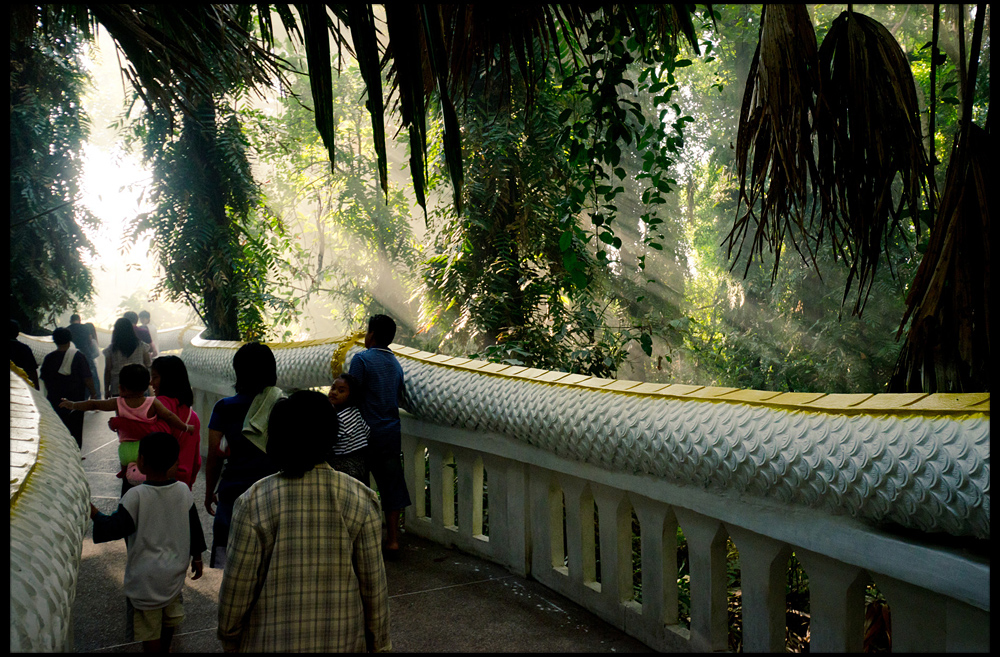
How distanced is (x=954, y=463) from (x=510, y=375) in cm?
199

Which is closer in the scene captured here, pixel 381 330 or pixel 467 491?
pixel 467 491

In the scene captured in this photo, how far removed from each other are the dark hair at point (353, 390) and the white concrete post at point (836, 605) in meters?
2.53

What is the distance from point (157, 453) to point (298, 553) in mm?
1100

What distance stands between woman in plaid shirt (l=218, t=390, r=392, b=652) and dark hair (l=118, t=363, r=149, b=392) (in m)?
1.84

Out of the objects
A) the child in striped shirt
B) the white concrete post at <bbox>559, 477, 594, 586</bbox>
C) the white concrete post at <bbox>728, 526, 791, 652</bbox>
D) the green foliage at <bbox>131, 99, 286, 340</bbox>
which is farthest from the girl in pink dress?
the green foliage at <bbox>131, 99, 286, 340</bbox>

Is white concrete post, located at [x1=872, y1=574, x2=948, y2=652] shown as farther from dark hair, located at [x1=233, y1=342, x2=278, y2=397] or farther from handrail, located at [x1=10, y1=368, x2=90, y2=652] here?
dark hair, located at [x1=233, y1=342, x2=278, y2=397]

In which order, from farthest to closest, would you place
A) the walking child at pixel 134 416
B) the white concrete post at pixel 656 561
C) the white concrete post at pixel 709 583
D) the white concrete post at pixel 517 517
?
the walking child at pixel 134 416, the white concrete post at pixel 517 517, the white concrete post at pixel 656 561, the white concrete post at pixel 709 583

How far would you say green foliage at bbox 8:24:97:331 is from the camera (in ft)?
32.1

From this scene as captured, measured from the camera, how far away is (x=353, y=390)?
12.5ft

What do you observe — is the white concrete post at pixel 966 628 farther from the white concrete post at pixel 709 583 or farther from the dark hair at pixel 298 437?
the dark hair at pixel 298 437

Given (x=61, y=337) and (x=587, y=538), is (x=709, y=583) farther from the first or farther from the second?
(x=61, y=337)

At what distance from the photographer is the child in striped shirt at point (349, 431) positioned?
3704 mm

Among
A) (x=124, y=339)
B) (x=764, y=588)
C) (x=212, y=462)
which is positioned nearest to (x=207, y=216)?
(x=124, y=339)

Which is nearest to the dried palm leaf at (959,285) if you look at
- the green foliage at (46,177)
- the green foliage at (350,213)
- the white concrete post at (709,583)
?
the white concrete post at (709,583)
